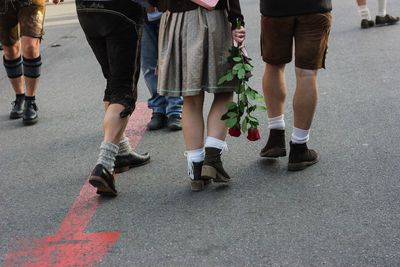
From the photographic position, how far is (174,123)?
4.97m

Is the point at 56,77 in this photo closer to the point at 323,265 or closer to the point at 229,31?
the point at 229,31

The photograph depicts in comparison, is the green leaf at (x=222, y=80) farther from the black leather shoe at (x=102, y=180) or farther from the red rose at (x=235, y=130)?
the black leather shoe at (x=102, y=180)

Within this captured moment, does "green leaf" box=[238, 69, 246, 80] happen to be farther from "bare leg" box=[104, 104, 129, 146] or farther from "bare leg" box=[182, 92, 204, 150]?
"bare leg" box=[104, 104, 129, 146]

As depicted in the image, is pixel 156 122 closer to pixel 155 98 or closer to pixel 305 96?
pixel 155 98

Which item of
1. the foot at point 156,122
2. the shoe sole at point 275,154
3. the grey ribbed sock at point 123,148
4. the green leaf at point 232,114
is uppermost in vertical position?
the green leaf at point 232,114

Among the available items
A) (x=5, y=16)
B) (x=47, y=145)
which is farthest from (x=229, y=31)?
(x=5, y=16)

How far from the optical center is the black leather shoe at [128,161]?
418 cm

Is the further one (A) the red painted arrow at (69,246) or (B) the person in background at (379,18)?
(B) the person in background at (379,18)

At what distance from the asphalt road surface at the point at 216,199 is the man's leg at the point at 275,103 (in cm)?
11

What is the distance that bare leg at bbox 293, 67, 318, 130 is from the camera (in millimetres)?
3707

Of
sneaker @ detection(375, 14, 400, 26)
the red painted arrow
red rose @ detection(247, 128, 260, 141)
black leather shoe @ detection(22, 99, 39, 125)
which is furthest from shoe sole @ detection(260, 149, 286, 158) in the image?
sneaker @ detection(375, 14, 400, 26)

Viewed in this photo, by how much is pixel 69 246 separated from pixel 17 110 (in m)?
3.01

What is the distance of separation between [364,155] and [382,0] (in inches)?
188

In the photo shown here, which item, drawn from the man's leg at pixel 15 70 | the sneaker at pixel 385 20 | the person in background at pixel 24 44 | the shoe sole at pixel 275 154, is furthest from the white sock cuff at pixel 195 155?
the sneaker at pixel 385 20
